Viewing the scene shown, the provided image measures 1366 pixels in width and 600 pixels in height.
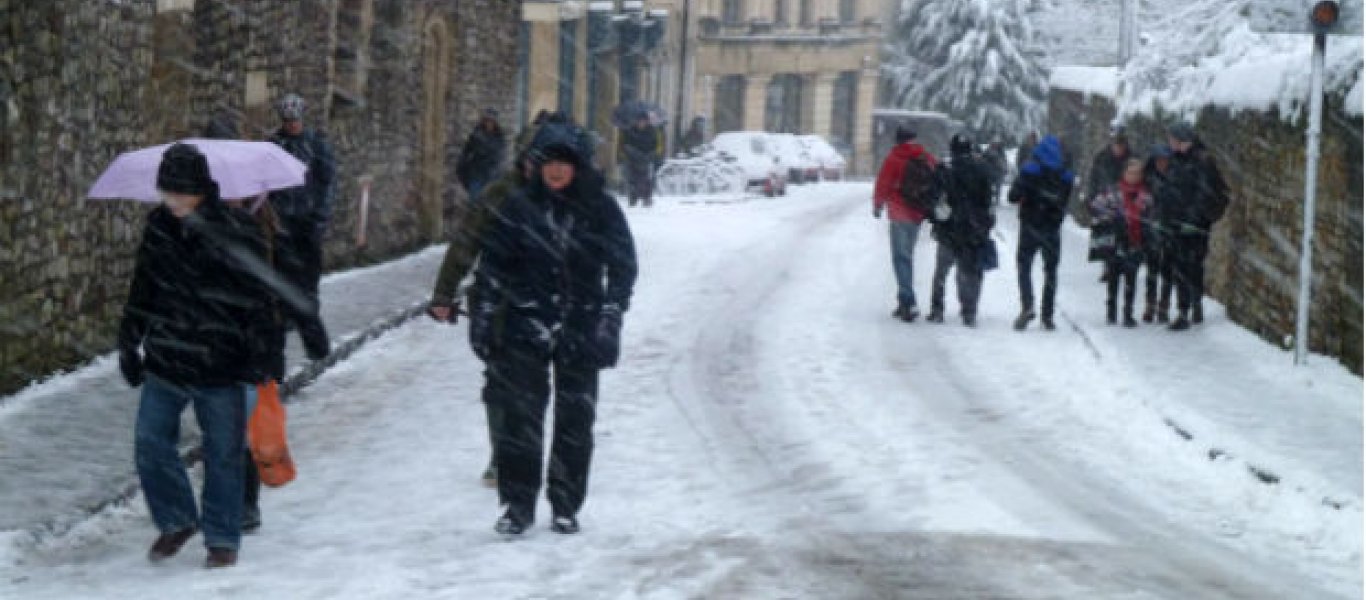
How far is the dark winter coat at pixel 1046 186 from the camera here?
16359 mm

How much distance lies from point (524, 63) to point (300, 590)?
95.6 ft

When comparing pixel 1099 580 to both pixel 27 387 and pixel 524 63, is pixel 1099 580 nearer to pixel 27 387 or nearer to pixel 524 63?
pixel 27 387

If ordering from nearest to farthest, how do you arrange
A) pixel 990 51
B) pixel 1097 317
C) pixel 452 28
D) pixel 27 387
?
Result: pixel 27 387
pixel 1097 317
pixel 452 28
pixel 990 51

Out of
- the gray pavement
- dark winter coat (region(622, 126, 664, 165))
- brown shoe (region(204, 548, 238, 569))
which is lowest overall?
the gray pavement

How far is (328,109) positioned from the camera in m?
20.0

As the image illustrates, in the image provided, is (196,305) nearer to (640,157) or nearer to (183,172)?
(183,172)

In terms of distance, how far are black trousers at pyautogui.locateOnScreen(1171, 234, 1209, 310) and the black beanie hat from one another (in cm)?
1000

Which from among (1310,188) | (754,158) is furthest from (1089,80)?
(1310,188)

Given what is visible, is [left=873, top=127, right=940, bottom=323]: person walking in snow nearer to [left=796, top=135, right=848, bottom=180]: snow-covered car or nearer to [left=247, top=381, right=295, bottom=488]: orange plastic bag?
[left=247, top=381, right=295, bottom=488]: orange plastic bag

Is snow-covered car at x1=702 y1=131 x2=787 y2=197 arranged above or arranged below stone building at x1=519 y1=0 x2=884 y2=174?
below

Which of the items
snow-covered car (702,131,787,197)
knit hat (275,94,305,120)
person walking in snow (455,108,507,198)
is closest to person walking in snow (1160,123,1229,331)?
knit hat (275,94,305,120)

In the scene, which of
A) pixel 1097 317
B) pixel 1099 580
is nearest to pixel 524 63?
pixel 1097 317

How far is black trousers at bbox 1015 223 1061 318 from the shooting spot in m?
16.4

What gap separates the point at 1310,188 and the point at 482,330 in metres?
7.01
